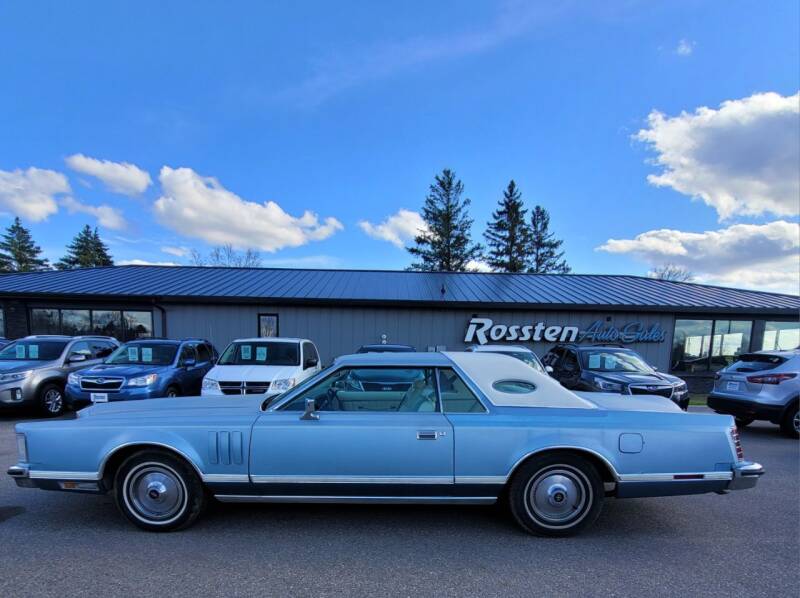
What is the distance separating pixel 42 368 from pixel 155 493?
6.95m

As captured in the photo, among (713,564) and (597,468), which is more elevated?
(597,468)

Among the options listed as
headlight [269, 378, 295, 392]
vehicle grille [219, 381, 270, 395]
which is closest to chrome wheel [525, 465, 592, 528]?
headlight [269, 378, 295, 392]

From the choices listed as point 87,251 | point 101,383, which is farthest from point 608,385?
point 87,251

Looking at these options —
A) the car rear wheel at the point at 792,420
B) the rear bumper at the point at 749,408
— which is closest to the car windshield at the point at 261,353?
the rear bumper at the point at 749,408

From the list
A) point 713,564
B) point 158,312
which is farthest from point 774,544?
point 158,312

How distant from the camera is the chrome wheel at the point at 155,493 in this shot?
3.12m

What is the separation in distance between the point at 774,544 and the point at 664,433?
4.27 feet

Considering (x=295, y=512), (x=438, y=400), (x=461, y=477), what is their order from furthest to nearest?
(x=295, y=512), (x=438, y=400), (x=461, y=477)

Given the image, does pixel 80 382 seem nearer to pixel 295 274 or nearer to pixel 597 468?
pixel 597 468

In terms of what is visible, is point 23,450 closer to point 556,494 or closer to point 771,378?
point 556,494

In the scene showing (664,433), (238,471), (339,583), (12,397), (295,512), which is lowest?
(12,397)

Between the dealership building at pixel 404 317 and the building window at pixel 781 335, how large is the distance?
0.13ft

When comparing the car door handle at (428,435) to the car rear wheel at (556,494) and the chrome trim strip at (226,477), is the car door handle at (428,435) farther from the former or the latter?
the chrome trim strip at (226,477)

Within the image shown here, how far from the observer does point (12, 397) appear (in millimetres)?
7234
